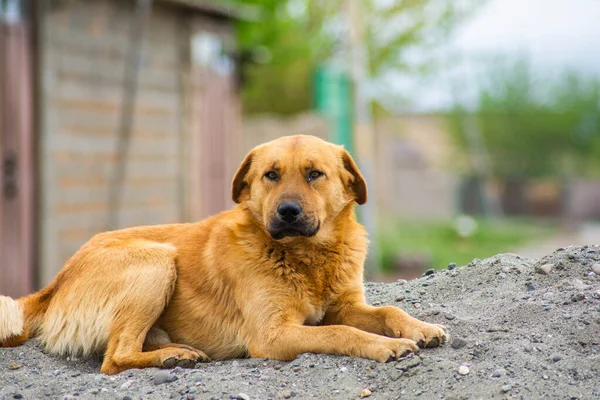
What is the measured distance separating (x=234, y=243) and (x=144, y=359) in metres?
0.82

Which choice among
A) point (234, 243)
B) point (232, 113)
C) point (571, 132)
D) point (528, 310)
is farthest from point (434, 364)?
point (571, 132)

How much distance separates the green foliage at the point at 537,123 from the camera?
2811cm

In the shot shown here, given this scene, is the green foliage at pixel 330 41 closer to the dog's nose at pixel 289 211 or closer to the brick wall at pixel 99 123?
the brick wall at pixel 99 123

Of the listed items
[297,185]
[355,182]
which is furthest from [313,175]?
[355,182]

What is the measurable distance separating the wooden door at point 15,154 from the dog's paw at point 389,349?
633 centimetres

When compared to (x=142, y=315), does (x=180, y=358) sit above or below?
below

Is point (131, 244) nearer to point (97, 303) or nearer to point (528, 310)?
point (97, 303)

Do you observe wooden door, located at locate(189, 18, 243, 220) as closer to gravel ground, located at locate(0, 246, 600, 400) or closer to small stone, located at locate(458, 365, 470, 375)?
gravel ground, located at locate(0, 246, 600, 400)

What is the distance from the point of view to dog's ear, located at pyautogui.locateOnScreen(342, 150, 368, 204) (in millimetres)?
4566

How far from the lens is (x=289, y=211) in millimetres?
4066

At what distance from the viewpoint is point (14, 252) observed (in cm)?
911

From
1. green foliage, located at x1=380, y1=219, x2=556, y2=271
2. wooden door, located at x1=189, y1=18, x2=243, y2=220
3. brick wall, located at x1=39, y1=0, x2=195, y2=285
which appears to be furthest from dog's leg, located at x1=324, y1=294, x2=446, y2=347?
green foliage, located at x1=380, y1=219, x2=556, y2=271

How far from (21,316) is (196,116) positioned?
8.06 m

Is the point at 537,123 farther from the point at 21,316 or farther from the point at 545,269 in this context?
the point at 21,316
